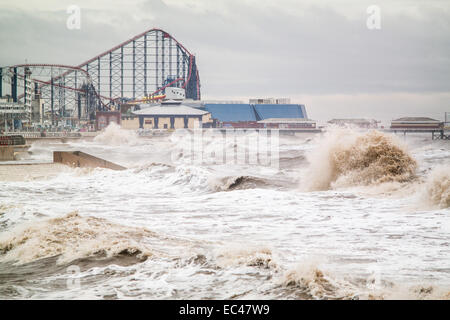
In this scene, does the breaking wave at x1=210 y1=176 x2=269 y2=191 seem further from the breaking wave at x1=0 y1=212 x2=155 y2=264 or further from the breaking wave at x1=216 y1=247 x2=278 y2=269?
the breaking wave at x1=216 y1=247 x2=278 y2=269

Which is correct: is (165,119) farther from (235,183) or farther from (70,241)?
(70,241)

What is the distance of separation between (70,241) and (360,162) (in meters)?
8.39

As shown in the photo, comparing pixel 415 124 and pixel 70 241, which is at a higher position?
pixel 415 124

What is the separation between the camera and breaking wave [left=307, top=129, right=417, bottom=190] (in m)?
11.8

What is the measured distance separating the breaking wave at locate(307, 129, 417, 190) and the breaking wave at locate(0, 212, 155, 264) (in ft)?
20.1

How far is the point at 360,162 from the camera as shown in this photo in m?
12.7

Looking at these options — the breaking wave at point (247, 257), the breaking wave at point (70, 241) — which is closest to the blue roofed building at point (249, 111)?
the breaking wave at point (70, 241)

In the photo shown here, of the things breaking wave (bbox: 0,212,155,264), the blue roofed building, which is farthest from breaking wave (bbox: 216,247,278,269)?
the blue roofed building

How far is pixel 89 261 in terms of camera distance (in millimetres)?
5332

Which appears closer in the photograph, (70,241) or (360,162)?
(70,241)

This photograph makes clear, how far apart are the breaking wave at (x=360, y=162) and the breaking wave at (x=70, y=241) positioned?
6130 millimetres

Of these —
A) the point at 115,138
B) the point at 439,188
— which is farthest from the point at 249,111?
the point at 439,188

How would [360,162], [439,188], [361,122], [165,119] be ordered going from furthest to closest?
[361,122]
[165,119]
[360,162]
[439,188]

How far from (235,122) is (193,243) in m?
74.5
